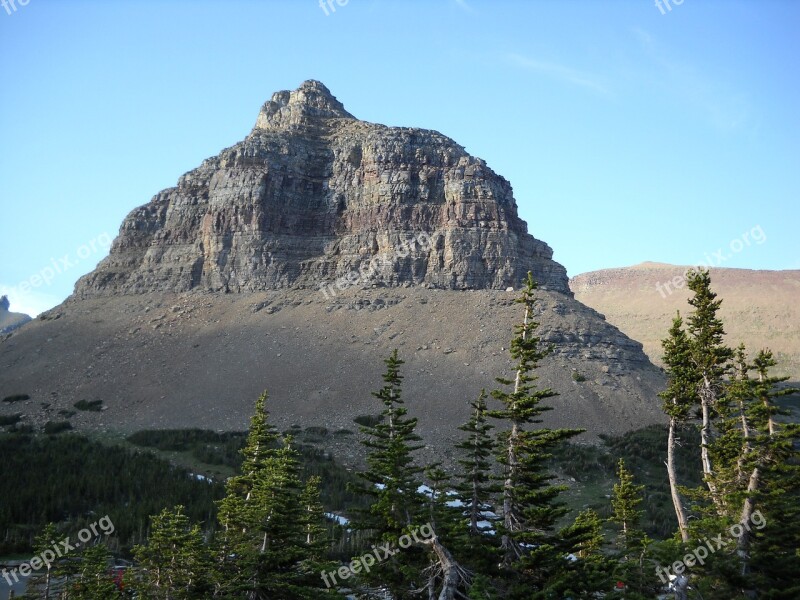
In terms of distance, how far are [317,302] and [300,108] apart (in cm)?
4593

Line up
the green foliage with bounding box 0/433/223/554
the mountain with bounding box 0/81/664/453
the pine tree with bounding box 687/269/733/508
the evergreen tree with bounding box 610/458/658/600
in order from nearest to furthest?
the evergreen tree with bounding box 610/458/658/600 → the pine tree with bounding box 687/269/733/508 → the green foliage with bounding box 0/433/223/554 → the mountain with bounding box 0/81/664/453

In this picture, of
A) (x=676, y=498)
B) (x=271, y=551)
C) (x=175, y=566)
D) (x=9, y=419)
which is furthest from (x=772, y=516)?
(x=9, y=419)

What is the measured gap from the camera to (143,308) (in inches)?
4380

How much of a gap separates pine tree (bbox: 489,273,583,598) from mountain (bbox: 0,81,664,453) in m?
50.0

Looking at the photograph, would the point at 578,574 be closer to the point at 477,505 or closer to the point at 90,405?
the point at 477,505

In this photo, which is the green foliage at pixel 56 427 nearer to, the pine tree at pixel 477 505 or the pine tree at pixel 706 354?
the pine tree at pixel 477 505

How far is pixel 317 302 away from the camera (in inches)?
4198

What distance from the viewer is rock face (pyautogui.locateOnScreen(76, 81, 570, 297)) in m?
110

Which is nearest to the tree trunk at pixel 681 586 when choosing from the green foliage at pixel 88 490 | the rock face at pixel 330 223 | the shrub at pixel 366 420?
the green foliage at pixel 88 490

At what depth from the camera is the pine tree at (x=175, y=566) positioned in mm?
22484

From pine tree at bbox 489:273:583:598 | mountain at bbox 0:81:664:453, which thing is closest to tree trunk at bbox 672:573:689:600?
pine tree at bbox 489:273:583:598

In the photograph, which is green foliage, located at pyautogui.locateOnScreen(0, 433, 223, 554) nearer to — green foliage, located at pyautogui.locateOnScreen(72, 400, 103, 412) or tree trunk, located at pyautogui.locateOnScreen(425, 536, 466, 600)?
green foliage, located at pyautogui.locateOnScreen(72, 400, 103, 412)

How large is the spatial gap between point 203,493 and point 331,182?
7814 cm

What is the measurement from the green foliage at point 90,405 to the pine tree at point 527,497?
251 feet
